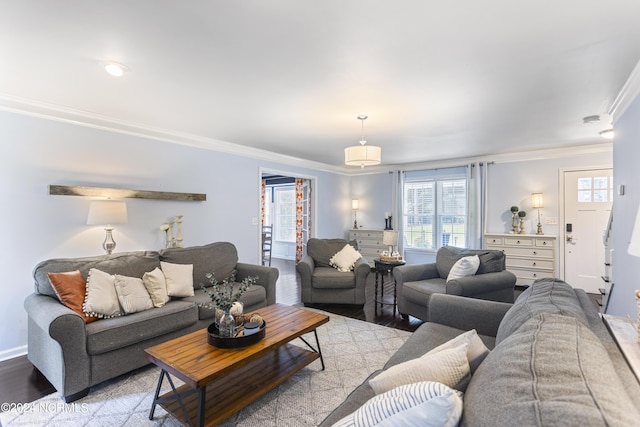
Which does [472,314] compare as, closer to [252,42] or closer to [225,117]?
[252,42]

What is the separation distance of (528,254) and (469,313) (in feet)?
12.5

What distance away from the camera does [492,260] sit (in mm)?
3535

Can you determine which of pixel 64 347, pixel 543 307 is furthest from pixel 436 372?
pixel 64 347

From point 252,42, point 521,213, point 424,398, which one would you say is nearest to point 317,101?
point 252,42

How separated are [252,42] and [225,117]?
1598 mm

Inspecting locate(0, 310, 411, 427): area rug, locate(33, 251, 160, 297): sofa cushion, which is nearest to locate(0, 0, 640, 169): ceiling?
locate(33, 251, 160, 297): sofa cushion

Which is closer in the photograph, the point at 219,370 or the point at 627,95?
the point at 219,370

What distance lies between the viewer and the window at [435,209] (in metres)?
6.17

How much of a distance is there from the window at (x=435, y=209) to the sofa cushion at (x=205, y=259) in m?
4.24

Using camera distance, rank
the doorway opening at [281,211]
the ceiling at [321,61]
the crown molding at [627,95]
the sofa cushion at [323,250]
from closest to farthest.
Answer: the ceiling at [321,61], the crown molding at [627,95], the sofa cushion at [323,250], the doorway opening at [281,211]

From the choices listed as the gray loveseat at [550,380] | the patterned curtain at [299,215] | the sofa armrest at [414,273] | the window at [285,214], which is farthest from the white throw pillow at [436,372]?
the window at [285,214]

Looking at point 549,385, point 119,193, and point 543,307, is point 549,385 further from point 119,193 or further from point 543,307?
point 119,193

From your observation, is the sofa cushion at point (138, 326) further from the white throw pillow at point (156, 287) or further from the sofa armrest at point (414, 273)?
the sofa armrest at point (414, 273)

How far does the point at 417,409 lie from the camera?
87 cm
